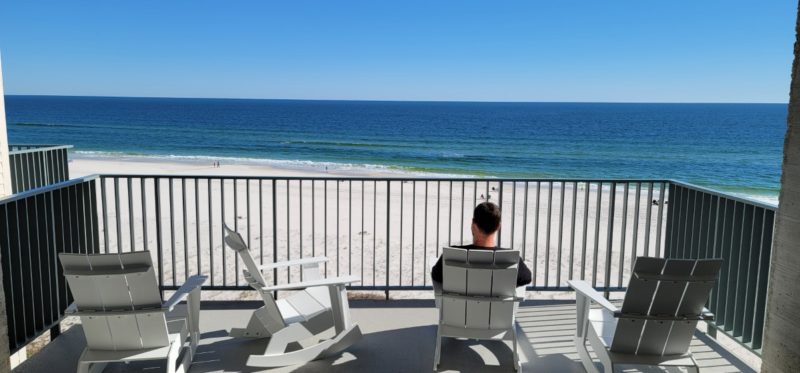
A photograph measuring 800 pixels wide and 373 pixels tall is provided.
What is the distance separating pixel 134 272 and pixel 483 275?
183 centimetres

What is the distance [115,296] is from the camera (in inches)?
119

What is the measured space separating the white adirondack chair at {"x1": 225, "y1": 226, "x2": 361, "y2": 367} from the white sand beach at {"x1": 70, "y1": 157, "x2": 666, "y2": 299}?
71 cm

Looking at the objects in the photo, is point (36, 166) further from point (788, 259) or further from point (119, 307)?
point (788, 259)

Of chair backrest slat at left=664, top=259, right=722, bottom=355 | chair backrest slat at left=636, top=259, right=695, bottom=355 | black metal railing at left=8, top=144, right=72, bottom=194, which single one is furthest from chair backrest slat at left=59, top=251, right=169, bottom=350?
black metal railing at left=8, top=144, right=72, bottom=194

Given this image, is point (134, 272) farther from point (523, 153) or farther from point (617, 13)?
point (617, 13)

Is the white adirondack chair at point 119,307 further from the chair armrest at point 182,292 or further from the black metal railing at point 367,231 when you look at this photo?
the black metal railing at point 367,231

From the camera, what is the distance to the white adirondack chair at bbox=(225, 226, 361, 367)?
3527 millimetres

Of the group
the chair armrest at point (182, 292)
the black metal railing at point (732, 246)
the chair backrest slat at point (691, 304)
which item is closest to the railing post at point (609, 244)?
the black metal railing at point (732, 246)

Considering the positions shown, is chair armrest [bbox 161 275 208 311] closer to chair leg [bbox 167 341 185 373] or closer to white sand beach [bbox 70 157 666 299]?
chair leg [bbox 167 341 185 373]

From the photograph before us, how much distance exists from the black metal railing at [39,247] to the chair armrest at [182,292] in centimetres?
92

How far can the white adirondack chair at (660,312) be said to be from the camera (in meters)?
3.07

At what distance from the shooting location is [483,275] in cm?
337

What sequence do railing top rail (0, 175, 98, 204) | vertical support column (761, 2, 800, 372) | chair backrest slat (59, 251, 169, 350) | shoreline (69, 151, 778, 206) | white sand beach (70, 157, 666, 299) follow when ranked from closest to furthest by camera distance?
vertical support column (761, 2, 800, 372) → chair backrest slat (59, 251, 169, 350) → railing top rail (0, 175, 98, 204) → white sand beach (70, 157, 666, 299) → shoreline (69, 151, 778, 206)

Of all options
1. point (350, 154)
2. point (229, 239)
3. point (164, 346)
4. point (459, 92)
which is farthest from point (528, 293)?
point (459, 92)
